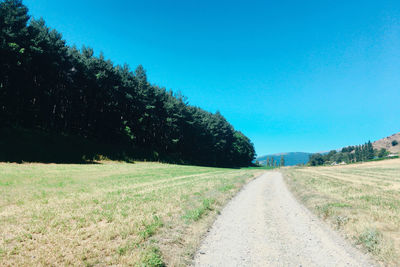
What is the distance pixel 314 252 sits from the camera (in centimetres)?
593

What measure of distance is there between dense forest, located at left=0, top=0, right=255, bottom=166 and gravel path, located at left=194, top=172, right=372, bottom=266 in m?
29.5

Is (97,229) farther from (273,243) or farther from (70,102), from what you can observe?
(70,102)

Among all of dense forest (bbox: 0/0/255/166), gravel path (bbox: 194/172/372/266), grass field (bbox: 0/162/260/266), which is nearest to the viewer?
grass field (bbox: 0/162/260/266)

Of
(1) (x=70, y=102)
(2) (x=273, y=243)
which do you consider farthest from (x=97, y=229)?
(1) (x=70, y=102)

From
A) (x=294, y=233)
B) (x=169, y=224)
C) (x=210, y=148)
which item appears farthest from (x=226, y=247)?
(x=210, y=148)

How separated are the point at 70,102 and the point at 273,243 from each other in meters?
48.1

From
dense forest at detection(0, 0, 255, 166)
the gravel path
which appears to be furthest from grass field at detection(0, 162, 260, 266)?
dense forest at detection(0, 0, 255, 166)

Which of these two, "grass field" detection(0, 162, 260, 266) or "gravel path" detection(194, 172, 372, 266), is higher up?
"grass field" detection(0, 162, 260, 266)

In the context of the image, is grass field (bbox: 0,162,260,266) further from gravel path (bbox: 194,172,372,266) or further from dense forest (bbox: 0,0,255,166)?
dense forest (bbox: 0,0,255,166)

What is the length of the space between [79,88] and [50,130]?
10.2 metres

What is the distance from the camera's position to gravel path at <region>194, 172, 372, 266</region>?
212 inches

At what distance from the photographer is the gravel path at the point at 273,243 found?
17.7 feet

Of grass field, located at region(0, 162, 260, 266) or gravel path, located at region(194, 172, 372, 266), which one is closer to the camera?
grass field, located at region(0, 162, 260, 266)

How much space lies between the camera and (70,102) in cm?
4253
